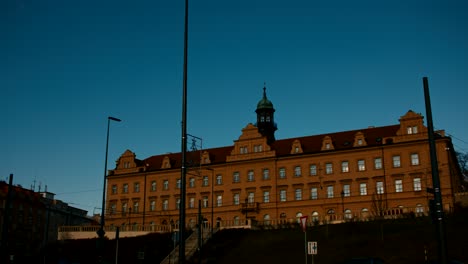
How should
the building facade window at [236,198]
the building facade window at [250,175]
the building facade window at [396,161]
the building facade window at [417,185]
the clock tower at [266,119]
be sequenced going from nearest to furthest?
the building facade window at [417,185] → the building facade window at [396,161] → the building facade window at [250,175] → the building facade window at [236,198] → the clock tower at [266,119]

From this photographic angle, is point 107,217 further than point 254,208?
Yes

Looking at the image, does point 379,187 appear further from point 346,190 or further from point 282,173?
point 282,173

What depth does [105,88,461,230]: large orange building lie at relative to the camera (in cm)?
7094

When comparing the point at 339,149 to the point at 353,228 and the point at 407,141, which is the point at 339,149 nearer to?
the point at 407,141

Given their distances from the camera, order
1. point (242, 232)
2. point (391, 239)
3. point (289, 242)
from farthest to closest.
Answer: point (242, 232), point (289, 242), point (391, 239)

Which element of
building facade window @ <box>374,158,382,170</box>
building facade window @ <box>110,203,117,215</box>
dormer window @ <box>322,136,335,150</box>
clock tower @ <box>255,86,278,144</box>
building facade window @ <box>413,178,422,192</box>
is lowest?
building facade window @ <box>110,203,117,215</box>

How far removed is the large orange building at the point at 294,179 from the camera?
70938mm

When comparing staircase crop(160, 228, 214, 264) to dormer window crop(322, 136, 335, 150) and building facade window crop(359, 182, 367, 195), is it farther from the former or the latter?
dormer window crop(322, 136, 335, 150)

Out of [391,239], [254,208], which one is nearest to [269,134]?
[254,208]

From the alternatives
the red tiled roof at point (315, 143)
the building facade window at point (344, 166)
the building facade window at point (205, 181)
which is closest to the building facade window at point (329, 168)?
the building facade window at point (344, 166)

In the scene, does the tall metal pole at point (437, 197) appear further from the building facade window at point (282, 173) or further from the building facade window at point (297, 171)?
the building facade window at point (282, 173)

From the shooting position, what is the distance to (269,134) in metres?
89.1

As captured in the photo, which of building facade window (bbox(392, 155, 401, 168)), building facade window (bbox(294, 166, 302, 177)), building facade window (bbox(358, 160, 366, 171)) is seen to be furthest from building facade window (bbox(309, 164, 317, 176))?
building facade window (bbox(392, 155, 401, 168))

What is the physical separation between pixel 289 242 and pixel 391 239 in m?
10.6
